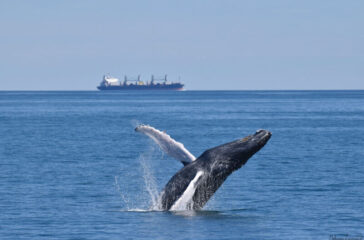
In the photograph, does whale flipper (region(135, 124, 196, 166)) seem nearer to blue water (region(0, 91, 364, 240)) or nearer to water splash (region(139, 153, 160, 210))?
blue water (region(0, 91, 364, 240))

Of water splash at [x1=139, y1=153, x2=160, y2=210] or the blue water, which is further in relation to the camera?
water splash at [x1=139, y1=153, x2=160, y2=210]

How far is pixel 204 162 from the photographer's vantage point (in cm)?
1845

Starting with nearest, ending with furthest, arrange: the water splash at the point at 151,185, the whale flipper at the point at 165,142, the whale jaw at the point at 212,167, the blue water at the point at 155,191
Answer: the whale flipper at the point at 165,142 < the whale jaw at the point at 212,167 < the blue water at the point at 155,191 < the water splash at the point at 151,185

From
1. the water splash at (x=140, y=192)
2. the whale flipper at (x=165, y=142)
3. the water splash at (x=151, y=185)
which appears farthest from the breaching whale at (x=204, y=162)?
the water splash at (x=151, y=185)

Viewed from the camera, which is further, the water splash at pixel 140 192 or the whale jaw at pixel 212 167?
the water splash at pixel 140 192

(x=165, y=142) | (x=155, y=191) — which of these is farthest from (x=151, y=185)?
(x=165, y=142)

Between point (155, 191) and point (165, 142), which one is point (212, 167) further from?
point (155, 191)

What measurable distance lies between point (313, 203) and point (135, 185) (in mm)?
8249

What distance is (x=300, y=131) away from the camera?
7138 cm

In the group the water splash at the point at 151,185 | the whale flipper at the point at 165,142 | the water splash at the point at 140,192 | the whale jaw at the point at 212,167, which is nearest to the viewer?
the whale flipper at the point at 165,142

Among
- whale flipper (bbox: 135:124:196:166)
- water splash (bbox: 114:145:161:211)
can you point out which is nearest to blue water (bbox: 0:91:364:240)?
Result: water splash (bbox: 114:145:161:211)

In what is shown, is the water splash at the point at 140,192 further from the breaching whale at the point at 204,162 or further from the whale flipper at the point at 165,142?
the whale flipper at the point at 165,142

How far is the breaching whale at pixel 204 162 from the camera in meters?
18.2

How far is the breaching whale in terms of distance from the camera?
18.2 meters
